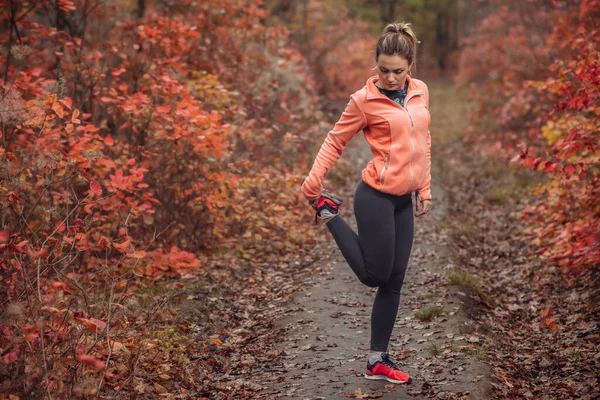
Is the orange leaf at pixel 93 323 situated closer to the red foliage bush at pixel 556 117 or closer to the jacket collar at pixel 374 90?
the jacket collar at pixel 374 90

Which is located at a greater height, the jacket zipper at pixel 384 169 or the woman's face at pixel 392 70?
the woman's face at pixel 392 70

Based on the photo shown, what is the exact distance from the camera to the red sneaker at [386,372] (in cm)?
480

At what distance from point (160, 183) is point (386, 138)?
174 inches

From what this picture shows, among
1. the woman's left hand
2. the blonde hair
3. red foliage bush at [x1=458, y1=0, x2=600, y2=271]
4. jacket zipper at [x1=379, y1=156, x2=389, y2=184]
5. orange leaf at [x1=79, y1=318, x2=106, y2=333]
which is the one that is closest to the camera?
orange leaf at [x1=79, y1=318, x2=106, y2=333]

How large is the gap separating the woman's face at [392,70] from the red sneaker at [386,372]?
2.00m

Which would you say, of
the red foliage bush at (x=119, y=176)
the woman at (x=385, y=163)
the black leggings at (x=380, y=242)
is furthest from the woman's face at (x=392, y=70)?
the red foliage bush at (x=119, y=176)

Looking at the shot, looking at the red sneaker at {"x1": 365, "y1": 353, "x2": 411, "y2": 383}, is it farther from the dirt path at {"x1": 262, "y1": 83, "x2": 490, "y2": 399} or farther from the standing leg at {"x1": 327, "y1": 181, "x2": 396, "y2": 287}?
the standing leg at {"x1": 327, "y1": 181, "x2": 396, "y2": 287}

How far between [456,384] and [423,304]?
201 centimetres

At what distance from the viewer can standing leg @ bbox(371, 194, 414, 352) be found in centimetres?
453

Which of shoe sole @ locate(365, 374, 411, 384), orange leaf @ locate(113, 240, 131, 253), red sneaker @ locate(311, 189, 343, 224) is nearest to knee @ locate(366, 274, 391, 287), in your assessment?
red sneaker @ locate(311, 189, 343, 224)

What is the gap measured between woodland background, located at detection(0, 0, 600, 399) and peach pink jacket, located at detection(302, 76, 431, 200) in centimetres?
61

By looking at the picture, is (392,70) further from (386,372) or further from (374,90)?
(386,372)

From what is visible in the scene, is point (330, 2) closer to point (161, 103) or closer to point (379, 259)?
point (161, 103)

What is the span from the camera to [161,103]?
8.95 metres
